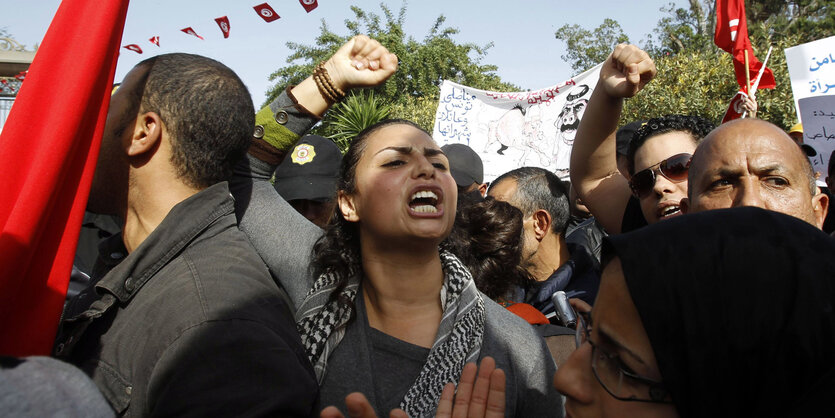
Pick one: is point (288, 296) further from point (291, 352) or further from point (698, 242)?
point (698, 242)

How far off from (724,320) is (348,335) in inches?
49.7

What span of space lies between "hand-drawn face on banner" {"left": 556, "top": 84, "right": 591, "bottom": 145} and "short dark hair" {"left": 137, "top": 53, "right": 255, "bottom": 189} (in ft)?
17.2

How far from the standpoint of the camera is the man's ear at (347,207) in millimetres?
2322

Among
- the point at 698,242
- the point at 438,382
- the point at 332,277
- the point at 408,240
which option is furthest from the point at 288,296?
the point at 698,242

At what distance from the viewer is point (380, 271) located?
2.20 meters

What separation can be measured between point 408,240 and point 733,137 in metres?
1.11

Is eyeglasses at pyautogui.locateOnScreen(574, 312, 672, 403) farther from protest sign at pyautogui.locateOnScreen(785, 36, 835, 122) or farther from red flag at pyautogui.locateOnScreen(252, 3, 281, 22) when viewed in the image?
protest sign at pyautogui.locateOnScreen(785, 36, 835, 122)

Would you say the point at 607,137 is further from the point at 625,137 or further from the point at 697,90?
→ the point at 697,90

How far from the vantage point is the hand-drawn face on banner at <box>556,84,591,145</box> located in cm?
662

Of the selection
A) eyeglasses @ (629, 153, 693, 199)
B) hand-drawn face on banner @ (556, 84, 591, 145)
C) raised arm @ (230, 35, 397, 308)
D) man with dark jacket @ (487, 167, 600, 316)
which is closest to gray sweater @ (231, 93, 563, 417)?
raised arm @ (230, 35, 397, 308)

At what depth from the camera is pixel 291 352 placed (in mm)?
1369

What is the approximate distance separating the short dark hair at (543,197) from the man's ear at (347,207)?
1.45 metres

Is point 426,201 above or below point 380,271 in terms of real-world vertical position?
above

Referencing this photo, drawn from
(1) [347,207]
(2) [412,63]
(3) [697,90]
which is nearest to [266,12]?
(1) [347,207]
